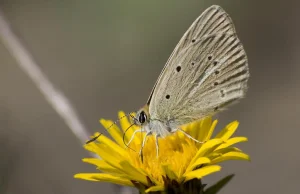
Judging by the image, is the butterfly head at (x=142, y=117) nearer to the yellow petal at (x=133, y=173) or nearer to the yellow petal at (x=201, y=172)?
the yellow petal at (x=133, y=173)

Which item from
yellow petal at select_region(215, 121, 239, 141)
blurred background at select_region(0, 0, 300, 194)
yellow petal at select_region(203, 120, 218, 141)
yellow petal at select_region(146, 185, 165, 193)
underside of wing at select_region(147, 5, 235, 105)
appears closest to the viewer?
yellow petal at select_region(146, 185, 165, 193)

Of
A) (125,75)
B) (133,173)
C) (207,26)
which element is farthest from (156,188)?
(125,75)

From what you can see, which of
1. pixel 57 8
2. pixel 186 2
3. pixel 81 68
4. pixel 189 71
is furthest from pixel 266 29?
pixel 189 71

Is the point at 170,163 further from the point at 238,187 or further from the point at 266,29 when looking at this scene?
the point at 266,29

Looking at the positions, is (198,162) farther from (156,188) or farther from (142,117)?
(142,117)

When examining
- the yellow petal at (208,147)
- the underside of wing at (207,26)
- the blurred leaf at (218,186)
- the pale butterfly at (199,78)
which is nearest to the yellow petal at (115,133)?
the pale butterfly at (199,78)

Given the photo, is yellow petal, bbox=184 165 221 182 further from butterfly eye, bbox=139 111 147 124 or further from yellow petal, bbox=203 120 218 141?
butterfly eye, bbox=139 111 147 124

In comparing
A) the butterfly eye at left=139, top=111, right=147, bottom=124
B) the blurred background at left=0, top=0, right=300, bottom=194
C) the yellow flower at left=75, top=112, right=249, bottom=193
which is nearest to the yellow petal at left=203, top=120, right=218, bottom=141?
the yellow flower at left=75, top=112, right=249, bottom=193
